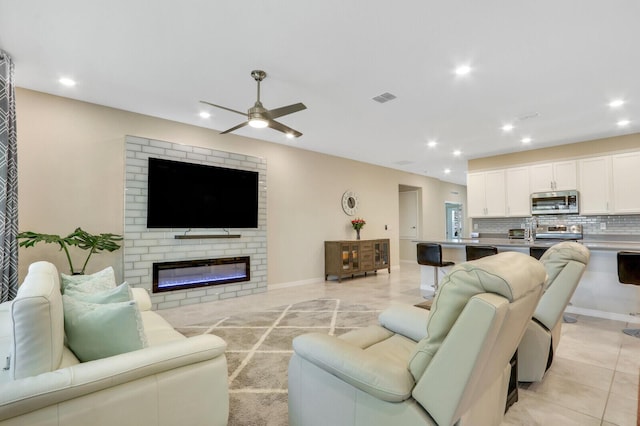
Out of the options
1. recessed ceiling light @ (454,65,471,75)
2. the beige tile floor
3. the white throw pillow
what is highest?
recessed ceiling light @ (454,65,471,75)

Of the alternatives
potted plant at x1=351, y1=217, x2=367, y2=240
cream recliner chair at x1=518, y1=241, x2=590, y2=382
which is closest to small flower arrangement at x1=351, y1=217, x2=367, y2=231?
potted plant at x1=351, y1=217, x2=367, y2=240

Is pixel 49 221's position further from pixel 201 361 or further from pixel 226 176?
Answer: pixel 201 361

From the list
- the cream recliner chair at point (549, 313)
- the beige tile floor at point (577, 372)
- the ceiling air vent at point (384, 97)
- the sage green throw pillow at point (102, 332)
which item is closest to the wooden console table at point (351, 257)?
the beige tile floor at point (577, 372)

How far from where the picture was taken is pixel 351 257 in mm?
6617

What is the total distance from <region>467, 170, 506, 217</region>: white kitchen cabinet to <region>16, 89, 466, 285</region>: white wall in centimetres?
236

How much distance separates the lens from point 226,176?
16.7ft

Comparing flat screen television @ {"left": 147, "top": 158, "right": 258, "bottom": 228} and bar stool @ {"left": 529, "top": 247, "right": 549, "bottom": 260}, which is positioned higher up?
flat screen television @ {"left": 147, "top": 158, "right": 258, "bottom": 228}

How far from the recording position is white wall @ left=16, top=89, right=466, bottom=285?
11.8 ft

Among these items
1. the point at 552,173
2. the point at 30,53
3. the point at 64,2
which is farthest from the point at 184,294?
the point at 552,173

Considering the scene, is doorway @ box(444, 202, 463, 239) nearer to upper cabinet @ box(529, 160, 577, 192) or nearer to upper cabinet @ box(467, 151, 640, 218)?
upper cabinet @ box(467, 151, 640, 218)

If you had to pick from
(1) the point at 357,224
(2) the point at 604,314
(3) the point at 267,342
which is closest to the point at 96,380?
(3) the point at 267,342

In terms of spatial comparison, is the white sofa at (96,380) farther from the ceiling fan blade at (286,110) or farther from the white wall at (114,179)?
the white wall at (114,179)

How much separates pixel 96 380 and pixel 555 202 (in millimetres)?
6942

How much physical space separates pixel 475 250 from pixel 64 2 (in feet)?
16.4
